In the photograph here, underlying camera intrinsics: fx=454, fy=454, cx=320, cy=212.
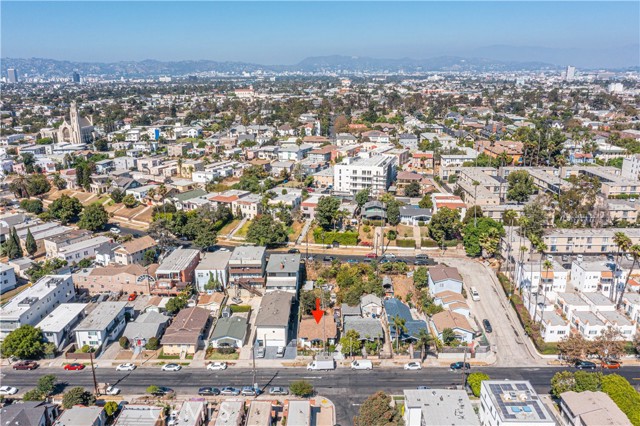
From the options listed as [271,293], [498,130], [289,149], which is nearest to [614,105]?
[498,130]

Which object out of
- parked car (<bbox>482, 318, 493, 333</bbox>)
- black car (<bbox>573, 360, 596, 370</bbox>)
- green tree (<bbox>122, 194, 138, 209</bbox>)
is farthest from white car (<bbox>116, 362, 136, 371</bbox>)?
green tree (<bbox>122, 194, 138, 209</bbox>)

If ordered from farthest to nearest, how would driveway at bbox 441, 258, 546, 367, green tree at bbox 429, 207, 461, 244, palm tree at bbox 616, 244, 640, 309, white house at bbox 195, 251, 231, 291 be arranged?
green tree at bbox 429, 207, 461, 244 < white house at bbox 195, 251, 231, 291 < palm tree at bbox 616, 244, 640, 309 < driveway at bbox 441, 258, 546, 367

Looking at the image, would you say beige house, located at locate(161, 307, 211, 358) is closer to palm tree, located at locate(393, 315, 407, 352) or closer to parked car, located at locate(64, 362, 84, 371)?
parked car, located at locate(64, 362, 84, 371)

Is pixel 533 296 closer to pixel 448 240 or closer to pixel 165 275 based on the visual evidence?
pixel 448 240

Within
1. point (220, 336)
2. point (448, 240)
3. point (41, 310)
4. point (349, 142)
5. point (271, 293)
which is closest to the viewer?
point (220, 336)

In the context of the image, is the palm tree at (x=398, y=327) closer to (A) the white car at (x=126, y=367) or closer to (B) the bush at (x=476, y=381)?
(B) the bush at (x=476, y=381)

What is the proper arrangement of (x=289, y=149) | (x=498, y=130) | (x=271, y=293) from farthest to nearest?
(x=498, y=130) → (x=289, y=149) → (x=271, y=293)
